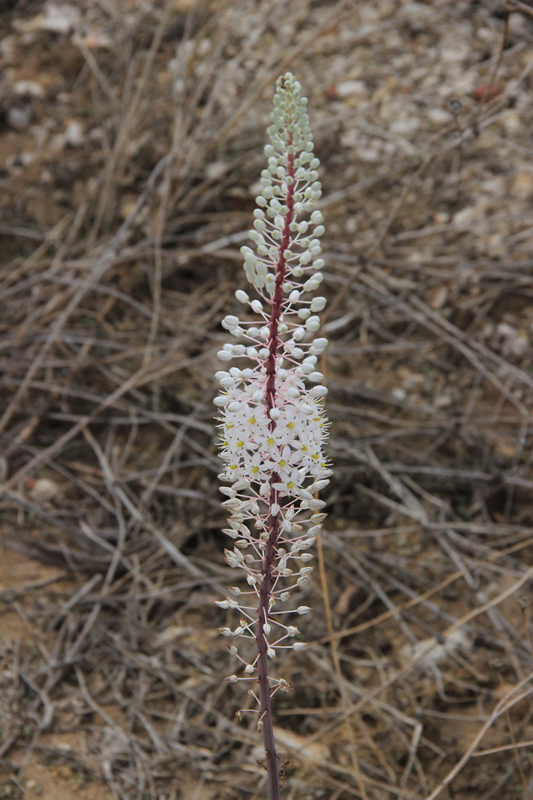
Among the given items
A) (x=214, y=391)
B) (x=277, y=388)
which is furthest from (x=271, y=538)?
(x=214, y=391)

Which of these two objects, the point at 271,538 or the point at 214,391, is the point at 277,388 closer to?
the point at 271,538

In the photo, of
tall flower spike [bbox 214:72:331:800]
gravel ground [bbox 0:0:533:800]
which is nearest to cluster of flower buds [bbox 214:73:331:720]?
tall flower spike [bbox 214:72:331:800]

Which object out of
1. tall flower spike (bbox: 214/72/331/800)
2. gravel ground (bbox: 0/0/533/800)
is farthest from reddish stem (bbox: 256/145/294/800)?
gravel ground (bbox: 0/0/533/800)

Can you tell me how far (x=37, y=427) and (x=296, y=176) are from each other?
9.34 feet

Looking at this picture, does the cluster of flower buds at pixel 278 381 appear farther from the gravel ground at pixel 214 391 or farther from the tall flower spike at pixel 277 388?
the gravel ground at pixel 214 391

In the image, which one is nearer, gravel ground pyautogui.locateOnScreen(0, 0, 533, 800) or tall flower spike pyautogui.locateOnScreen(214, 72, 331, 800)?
tall flower spike pyautogui.locateOnScreen(214, 72, 331, 800)

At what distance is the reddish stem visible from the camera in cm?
189

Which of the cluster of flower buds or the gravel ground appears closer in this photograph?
the cluster of flower buds

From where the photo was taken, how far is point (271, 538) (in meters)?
1.97

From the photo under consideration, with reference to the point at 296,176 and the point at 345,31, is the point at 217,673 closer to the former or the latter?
the point at 296,176

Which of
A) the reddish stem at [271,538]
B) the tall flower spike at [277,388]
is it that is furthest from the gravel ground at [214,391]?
the tall flower spike at [277,388]

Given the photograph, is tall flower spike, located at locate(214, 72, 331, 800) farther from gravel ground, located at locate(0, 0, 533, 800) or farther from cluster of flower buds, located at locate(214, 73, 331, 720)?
gravel ground, located at locate(0, 0, 533, 800)

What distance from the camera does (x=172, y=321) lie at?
4.57m

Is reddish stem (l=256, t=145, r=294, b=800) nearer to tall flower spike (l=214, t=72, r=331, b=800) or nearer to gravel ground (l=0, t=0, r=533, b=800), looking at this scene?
tall flower spike (l=214, t=72, r=331, b=800)
